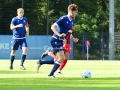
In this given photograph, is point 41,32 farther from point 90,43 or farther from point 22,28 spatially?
point 22,28

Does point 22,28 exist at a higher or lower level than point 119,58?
higher

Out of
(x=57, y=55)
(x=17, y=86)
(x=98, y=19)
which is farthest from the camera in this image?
(x=98, y=19)

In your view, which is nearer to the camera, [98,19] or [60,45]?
[60,45]

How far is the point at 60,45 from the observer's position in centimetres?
1645

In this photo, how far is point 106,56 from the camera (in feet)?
157

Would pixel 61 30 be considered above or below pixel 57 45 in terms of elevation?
above

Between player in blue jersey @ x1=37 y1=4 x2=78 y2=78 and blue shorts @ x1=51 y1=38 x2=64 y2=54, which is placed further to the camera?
blue shorts @ x1=51 y1=38 x2=64 y2=54

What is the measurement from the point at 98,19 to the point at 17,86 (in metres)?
44.3

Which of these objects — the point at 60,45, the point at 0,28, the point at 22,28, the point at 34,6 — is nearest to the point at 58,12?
the point at 34,6

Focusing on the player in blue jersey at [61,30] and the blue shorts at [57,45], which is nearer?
the player in blue jersey at [61,30]

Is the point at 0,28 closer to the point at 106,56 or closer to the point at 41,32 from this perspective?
the point at 41,32

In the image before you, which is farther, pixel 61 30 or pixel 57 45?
pixel 61 30

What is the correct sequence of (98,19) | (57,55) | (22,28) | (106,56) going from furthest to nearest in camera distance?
(98,19), (106,56), (22,28), (57,55)

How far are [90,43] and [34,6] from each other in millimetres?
6159
